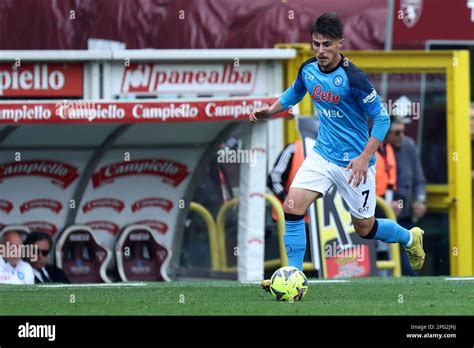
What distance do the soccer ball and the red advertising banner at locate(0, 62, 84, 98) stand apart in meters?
6.22

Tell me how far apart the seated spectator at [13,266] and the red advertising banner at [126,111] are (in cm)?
129

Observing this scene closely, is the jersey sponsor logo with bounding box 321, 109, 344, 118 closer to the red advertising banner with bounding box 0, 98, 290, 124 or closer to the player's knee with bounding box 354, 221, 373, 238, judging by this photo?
the player's knee with bounding box 354, 221, 373, 238

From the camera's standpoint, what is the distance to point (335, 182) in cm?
1094

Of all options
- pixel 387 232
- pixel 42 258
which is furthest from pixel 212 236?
pixel 387 232

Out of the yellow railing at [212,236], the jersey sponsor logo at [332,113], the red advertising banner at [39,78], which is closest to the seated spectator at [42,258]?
the yellow railing at [212,236]

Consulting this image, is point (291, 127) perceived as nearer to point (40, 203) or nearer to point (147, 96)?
point (147, 96)

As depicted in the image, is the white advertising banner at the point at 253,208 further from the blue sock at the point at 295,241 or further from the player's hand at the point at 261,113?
the blue sock at the point at 295,241

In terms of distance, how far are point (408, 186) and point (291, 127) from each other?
1440 millimetres

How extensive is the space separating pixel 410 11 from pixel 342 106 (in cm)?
675

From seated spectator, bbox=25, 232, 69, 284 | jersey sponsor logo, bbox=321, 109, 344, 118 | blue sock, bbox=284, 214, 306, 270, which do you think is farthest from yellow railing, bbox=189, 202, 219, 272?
jersey sponsor logo, bbox=321, 109, 344, 118

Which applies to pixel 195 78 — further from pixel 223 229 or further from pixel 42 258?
pixel 42 258

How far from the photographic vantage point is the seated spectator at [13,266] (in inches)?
547

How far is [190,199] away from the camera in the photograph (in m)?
15.9
